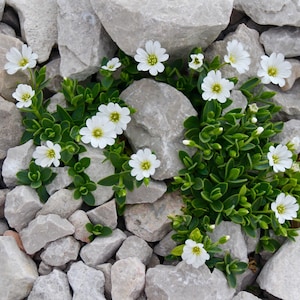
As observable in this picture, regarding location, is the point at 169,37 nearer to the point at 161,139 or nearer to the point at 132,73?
the point at 132,73

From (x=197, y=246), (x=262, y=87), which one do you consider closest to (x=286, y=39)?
(x=262, y=87)

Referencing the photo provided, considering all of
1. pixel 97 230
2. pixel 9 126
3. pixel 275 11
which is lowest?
pixel 97 230

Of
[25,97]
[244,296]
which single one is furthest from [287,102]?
[25,97]

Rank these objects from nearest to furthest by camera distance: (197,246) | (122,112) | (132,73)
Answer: (197,246) → (122,112) → (132,73)

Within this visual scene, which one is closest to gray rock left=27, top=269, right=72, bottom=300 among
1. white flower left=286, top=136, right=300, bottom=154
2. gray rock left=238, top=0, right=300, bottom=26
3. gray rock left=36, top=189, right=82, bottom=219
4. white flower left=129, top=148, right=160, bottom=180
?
gray rock left=36, top=189, right=82, bottom=219

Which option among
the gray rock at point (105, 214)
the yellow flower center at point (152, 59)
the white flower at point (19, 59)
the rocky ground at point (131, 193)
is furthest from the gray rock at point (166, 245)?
the white flower at point (19, 59)

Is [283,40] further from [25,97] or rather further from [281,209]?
[25,97]

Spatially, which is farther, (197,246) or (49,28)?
(49,28)
